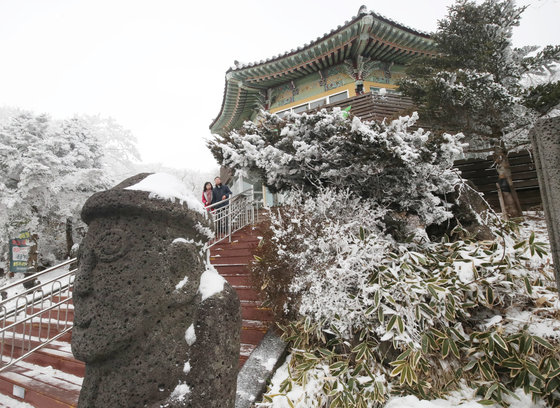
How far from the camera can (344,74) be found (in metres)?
10.0

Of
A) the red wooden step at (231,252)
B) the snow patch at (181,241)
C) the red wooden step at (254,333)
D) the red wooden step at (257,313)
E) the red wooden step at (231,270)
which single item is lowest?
the red wooden step at (254,333)

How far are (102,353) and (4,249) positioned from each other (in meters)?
18.5

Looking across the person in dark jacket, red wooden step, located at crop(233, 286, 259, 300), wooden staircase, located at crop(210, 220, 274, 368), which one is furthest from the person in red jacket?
red wooden step, located at crop(233, 286, 259, 300)

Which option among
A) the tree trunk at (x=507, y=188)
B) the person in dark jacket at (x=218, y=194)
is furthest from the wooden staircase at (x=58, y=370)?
the tree trunk at (x=507, y=188)

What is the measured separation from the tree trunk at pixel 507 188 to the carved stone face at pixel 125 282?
752 cm

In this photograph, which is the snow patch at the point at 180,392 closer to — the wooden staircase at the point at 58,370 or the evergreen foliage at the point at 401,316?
the evergreen foliage at the point at 401,316

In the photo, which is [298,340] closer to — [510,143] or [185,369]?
[185,369]

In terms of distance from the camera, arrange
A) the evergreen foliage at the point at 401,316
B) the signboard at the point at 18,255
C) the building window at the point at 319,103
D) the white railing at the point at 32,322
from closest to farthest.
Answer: the evergreen foliage at the point at 401,316 → the white railing at the point at 32,322 → the building window at the point at 319,103 → the signboard at the point at 18,255

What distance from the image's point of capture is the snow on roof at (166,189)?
1.54m

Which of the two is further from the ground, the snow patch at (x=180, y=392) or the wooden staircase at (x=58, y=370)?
the snow patch at (x=180, y=392)

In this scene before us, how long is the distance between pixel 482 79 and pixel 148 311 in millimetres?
6896

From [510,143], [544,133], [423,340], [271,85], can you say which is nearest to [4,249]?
[271,85]

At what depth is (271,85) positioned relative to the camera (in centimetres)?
1107

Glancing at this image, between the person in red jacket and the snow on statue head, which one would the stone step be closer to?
the snow on statue head
